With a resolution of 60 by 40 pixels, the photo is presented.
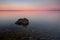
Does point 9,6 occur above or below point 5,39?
above

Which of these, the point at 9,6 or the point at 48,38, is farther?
the point at 9,6

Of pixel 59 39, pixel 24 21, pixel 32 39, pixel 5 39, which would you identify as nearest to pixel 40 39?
pixel 32 39

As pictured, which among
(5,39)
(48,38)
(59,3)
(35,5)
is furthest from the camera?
(35,5)

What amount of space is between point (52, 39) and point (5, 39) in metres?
0.82

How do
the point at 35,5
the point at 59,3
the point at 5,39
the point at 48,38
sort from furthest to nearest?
the point at 35,5
the point at 59,3
the point at 48,38
the point at 5,39

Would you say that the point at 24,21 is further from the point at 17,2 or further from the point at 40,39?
the point at 40,39

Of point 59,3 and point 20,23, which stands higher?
point 59,3

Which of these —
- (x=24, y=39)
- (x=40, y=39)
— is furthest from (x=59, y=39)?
(x=24, y=39)

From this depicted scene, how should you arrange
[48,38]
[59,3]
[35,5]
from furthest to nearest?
[35,5]
[59,3]
[48,38]

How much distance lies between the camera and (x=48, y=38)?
3094 mm

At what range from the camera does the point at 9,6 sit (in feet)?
16.8

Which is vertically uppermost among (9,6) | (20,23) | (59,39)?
(9,6)

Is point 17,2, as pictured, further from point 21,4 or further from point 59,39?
point 59,39

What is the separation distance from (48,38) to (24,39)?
46cm
